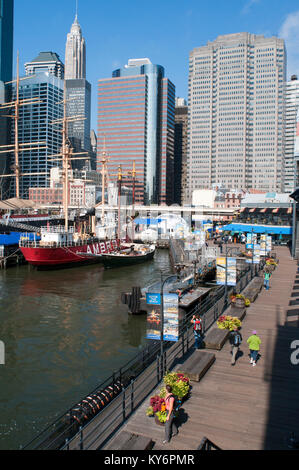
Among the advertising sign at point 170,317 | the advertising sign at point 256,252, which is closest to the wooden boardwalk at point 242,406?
the advertising sign at point 170,317

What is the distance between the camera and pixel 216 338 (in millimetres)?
18469

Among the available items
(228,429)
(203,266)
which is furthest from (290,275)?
(228,429)

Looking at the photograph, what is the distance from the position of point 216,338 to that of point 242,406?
5.85m

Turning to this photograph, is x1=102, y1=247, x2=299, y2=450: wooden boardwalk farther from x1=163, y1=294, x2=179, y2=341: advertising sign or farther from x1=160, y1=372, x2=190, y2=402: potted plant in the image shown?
x1=163, y1=294, x2=179, y2=341: advertising sign

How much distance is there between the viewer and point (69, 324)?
94.1 ft

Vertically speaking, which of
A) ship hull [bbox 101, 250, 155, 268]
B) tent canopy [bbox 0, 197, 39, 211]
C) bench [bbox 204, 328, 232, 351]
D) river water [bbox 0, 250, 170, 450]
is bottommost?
river water [bbox 0, 250, 170, 450]

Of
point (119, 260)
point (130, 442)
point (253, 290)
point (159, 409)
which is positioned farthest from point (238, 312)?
point (119, 260)

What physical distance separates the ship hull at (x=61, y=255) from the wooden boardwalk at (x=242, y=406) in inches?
1493

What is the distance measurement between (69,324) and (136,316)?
5.10m

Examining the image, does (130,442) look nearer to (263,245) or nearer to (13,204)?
(263,245)

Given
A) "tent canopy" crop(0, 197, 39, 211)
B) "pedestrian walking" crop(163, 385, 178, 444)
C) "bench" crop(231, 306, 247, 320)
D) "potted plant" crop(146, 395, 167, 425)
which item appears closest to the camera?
"pedestrian walking" crop(163, 385, 178, 444)

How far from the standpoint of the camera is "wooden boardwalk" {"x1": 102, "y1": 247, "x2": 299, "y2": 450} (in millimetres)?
10773

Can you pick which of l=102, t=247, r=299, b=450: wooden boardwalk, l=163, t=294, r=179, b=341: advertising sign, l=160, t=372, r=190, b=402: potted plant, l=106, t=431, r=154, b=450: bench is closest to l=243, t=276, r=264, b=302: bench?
l=102, t=247, r=299, b=450: wooden boardwalk

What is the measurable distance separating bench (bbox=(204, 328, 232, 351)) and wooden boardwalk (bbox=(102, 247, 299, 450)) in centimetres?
34
